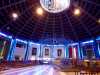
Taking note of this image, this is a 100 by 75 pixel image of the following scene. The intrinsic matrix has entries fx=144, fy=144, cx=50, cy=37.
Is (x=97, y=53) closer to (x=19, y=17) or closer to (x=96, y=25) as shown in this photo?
(x=96, y=25)

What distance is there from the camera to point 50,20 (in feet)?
103

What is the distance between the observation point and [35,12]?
29.4 meters

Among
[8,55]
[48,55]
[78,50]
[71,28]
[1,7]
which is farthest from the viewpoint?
[48,55]

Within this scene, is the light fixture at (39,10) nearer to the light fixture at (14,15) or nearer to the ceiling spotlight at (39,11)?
the ceiling spotlight at (39,11)

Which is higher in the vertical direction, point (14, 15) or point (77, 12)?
point (77, 12)

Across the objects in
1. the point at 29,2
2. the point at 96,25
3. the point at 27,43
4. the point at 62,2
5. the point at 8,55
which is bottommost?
the point at 8,55

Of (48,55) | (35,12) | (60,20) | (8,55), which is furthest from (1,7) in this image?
(48,55)

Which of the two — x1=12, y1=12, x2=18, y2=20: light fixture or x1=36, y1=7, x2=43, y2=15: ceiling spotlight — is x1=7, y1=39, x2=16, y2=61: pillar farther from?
x1=36, y1=7, x2=43, y2=15: ceiling spotlight

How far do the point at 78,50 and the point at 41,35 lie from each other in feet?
31.1

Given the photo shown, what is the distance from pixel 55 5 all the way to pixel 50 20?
13.7 ft

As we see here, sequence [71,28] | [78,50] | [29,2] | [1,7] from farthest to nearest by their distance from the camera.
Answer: [78,50], [71,28], [29,2], [1,7]

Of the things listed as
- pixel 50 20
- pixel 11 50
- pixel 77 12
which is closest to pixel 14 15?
pixel 11 50

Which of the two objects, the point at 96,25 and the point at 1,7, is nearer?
the point at 1,7

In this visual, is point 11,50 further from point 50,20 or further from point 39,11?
point 50,20
